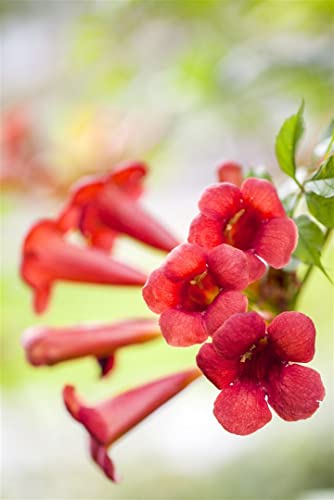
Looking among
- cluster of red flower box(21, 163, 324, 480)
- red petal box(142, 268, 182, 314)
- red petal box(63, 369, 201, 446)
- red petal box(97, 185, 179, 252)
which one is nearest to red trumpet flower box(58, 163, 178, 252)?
red petal box(97, 185, 179, 252)

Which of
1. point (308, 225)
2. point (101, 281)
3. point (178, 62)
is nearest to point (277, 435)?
point (178, 62)

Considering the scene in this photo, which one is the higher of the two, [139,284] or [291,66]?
[291,66]

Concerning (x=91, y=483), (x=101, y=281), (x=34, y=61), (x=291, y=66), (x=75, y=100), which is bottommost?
(x=91, y=483)

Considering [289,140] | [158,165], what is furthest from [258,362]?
[158,165]

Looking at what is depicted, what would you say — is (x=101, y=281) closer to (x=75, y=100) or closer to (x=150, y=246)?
(x=150, y=246)

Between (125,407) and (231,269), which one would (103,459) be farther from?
(231,269)

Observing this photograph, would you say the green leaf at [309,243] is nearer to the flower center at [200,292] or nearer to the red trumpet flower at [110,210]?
the flower center at [200,292]
